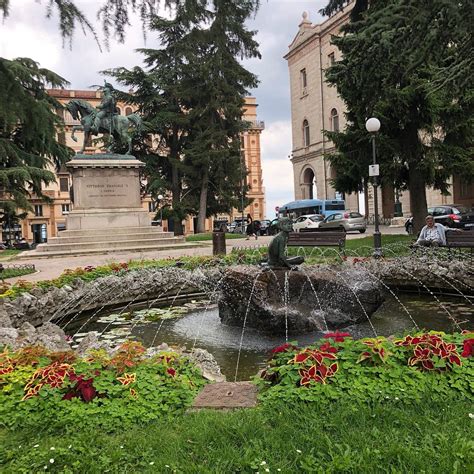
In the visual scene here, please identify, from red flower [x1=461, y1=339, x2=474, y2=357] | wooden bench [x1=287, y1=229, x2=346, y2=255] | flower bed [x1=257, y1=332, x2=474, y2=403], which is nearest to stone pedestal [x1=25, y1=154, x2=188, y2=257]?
wooden bench [x1=287, y1=229, x2=346, y2=255]

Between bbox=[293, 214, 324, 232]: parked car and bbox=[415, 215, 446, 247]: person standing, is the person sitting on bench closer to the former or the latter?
bbox=[415, 215, 446, 247]: person standing

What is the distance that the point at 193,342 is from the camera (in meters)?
7.33

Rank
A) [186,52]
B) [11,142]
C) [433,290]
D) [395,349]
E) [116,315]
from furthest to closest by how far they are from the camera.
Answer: [186,52]
[11,142]
[433,290]
[116,315]
[395,349]

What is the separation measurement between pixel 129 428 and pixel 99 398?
0.45 metres

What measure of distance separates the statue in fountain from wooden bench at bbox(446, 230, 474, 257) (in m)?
5.86

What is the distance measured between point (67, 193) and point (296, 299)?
68.9m

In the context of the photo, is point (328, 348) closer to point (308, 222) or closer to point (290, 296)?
point (290, 296)

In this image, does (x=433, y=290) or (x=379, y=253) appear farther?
(x=379, y=253)

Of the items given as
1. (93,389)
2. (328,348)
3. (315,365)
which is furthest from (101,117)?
(315,365)

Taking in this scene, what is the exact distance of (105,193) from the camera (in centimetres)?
2402

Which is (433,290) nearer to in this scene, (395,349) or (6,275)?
(395,349)

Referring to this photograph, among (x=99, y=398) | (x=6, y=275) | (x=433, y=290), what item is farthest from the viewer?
(x=6, y=275)

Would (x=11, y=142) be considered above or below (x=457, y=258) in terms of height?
above

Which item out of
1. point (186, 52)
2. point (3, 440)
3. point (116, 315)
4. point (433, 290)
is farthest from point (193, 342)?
point (186, 52)
